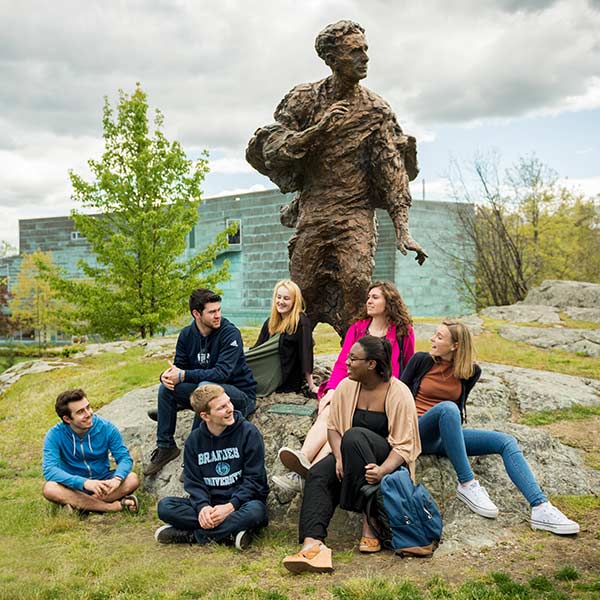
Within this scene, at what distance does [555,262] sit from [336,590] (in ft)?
78.3

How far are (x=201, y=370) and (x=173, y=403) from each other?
42 cm

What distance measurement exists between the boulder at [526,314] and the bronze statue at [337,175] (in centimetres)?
1078

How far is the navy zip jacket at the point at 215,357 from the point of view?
528 centimetres

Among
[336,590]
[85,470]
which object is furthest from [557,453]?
[85,470]

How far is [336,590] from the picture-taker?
3.38 m

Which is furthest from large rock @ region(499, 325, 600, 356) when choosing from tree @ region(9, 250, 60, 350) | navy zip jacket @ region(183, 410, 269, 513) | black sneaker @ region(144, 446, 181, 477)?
tree @ region(9, 250, 60, 350)

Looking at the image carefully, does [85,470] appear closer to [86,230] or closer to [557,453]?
[557,453]

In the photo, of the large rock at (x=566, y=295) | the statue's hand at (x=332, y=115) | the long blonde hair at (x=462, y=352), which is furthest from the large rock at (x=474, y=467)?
the large rock at (x=566, y=295)

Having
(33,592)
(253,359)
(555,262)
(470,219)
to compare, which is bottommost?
(33,592)

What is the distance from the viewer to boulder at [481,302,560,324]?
629 inches

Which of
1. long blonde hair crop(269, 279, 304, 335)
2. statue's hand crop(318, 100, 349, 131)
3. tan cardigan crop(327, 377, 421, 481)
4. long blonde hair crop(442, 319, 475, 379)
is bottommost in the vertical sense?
tan cardigan crop(327, 377, 421, 481)

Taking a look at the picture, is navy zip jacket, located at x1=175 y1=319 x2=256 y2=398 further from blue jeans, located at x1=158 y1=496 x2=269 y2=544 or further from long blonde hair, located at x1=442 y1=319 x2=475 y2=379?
long blonde hair, located at x1=442 y1=319 x2=475 y2=379

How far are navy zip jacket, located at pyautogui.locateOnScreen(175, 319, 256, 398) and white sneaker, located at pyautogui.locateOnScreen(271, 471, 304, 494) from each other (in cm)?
101

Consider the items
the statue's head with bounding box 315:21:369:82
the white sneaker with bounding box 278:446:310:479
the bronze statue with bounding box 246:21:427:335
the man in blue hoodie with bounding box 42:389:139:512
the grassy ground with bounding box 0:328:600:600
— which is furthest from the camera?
the bronze statue with bounding box 246:21:427:335
